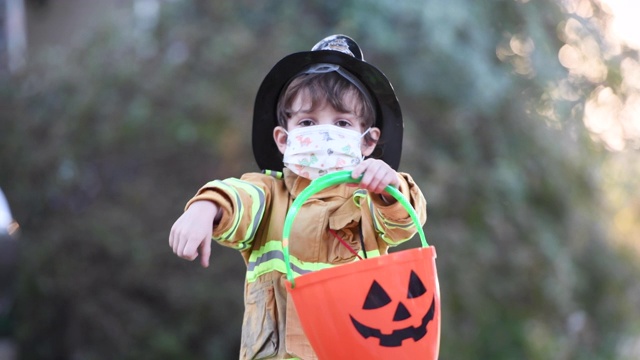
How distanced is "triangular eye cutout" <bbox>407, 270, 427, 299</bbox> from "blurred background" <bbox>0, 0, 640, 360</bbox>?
4.75 metres

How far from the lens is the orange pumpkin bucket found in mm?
2473

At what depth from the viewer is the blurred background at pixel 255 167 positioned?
24.1 feet

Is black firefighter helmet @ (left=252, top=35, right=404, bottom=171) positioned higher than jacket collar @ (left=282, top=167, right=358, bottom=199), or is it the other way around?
black firefighter helmet @ (left=252, top=35, right=404, bottom=171)

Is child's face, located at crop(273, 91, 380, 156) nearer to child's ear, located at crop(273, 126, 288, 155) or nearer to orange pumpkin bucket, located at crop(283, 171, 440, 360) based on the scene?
child's ear, located at crop(273, 126, 288, 155)

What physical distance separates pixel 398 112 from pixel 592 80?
4626 millimetres

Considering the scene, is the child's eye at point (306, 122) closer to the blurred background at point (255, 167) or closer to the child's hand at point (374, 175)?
the child's hand at point (374, 175)

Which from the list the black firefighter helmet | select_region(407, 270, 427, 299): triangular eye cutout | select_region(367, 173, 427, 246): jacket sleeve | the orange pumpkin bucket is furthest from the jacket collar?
select_region(407, 270, 427, 299): triangular eye cutout

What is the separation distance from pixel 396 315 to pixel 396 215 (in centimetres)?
39

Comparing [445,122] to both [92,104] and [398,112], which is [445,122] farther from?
[398,112]

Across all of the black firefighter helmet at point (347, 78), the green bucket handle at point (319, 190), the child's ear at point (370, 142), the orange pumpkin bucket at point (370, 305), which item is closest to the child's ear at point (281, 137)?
the black firefighter helmet at point (347, 78)

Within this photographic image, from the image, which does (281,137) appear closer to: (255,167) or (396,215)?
(396,215)

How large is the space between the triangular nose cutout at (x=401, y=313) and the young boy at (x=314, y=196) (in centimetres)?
36

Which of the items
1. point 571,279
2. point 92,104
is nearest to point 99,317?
point 92,104

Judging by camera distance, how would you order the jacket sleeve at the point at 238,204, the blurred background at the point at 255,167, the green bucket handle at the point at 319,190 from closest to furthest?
the green bucket handle at the point at 319,190
the jacket sleeve at the point at 238,204
the blurred background at the point at 255,167
